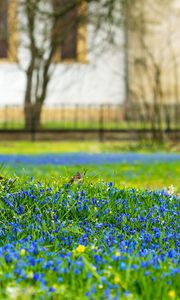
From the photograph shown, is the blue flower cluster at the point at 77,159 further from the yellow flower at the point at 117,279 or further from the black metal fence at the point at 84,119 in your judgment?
the yellow flower at the point at 117,279

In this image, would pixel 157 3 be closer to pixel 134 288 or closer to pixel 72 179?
pixel 72 179

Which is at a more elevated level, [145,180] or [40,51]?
[40,51]

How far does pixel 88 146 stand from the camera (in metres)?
26.7

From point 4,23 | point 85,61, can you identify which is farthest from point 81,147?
point 85,61

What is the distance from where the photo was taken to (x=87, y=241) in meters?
5.75

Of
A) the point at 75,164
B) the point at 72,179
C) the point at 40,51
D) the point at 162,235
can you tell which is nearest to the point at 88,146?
the point at 40,51

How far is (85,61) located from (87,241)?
3331 centimetres

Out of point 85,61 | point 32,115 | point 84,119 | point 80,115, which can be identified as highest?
point 85,61

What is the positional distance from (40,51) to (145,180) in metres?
19.0

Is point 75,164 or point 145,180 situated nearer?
point 145,180

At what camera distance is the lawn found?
14.8 feet

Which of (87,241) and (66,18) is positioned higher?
(66,18)

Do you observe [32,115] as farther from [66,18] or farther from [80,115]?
[80,115]

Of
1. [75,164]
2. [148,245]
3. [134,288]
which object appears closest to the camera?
[134,288]
